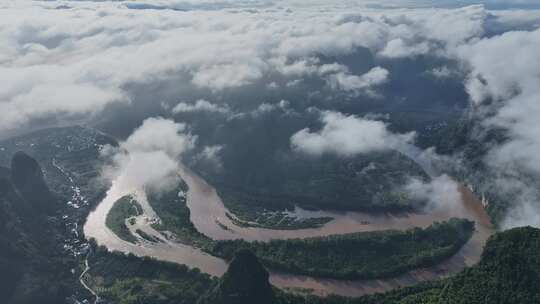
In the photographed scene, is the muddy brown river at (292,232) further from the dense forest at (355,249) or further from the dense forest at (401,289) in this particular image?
the dense forest at (401,289)

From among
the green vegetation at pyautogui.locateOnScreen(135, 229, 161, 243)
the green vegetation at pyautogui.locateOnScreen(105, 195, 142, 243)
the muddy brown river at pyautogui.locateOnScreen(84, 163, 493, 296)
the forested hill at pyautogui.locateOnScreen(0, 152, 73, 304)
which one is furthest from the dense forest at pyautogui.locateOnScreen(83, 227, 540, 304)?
the green vegetation at pyautogui.locateOnScreen(105, 195, 142, 243)

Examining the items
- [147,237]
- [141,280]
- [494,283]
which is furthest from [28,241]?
[494,283]

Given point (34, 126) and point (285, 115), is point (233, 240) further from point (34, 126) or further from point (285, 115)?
point (34, 126)

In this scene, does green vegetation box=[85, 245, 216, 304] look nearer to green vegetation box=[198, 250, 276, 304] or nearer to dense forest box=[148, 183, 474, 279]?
green vegetation box=[198, 250, 276, 304]

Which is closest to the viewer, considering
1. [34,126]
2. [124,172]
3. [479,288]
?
[479,288]

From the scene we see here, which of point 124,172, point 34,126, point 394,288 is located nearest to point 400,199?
point 394,288
